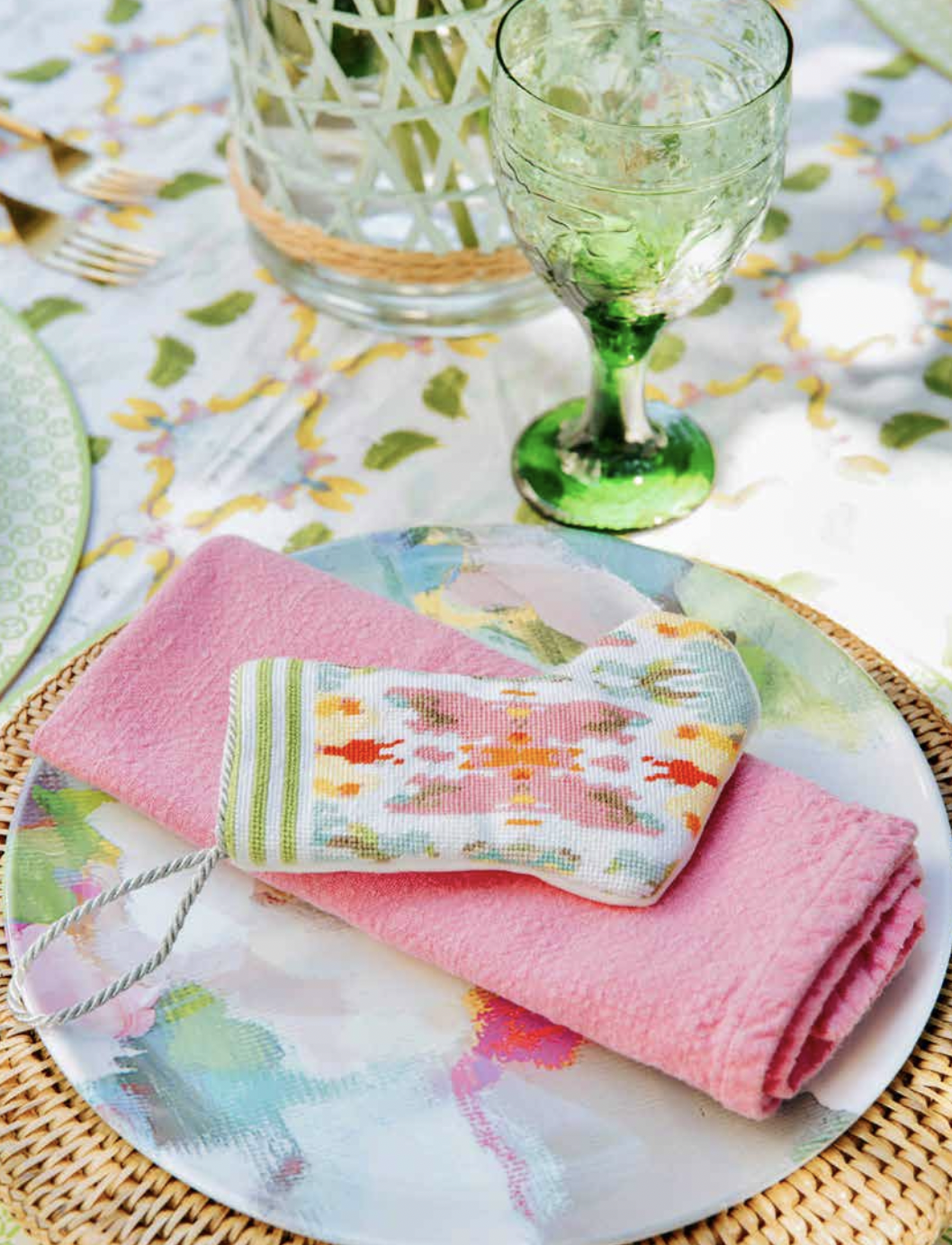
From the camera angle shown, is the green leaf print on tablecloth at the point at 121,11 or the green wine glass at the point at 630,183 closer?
the green wine glass at the point at 630,183

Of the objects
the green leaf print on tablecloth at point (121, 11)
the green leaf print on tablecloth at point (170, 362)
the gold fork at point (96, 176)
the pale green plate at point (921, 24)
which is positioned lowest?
the pale green plate at point (921, 24)

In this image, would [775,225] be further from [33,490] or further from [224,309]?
[33,490]

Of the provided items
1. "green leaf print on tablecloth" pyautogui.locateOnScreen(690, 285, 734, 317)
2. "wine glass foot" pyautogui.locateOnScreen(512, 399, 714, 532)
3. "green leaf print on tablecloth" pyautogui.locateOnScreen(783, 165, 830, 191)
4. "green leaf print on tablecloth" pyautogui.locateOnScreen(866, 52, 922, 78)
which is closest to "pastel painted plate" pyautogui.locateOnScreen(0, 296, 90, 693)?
"wine glass foot" pyautogui.locateOnScreen(512, 399, 714, 532)

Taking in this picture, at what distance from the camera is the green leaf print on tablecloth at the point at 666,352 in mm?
796

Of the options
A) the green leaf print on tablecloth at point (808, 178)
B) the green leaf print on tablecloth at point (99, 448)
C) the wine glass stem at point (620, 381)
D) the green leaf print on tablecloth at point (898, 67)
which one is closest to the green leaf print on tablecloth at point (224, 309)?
the green leaf print on tablecloth at point (99, 448)

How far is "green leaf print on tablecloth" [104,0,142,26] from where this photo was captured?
102 cm

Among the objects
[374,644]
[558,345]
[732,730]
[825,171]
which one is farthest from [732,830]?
[825,171]

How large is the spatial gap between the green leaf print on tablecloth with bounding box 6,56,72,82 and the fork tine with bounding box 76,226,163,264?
17 cm

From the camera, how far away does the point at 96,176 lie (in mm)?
908

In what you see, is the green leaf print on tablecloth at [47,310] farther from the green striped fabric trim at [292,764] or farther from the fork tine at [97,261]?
the green striped fabric trim at [292,764]

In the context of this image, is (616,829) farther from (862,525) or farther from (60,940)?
(862,525)

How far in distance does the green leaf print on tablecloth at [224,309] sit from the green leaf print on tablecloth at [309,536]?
17cm

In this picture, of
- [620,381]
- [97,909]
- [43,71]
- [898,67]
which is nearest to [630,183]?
[620,381]

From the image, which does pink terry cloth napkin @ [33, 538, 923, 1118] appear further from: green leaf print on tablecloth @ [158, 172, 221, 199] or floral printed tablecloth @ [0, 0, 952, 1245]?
green leaf print on tablecloth @ [158, 172, 221, 199]
